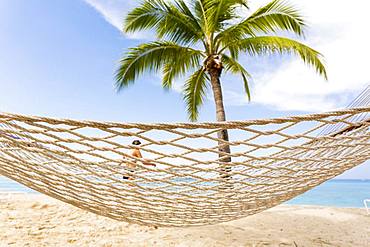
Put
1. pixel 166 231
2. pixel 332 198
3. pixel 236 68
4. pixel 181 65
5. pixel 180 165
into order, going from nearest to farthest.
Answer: pixel 180 165 → pixel 166 231 → pixel 181 65 → pixel 236 68 → pixel 332 198

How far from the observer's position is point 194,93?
3.98 m

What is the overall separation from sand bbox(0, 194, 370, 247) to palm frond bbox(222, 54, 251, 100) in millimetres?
2019

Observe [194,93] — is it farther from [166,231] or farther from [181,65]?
[166,231]

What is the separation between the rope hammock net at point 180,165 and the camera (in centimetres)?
76

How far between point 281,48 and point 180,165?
3.00m

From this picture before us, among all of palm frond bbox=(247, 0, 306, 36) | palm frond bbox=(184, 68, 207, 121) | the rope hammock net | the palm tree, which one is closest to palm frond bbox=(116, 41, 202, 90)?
the palm tree

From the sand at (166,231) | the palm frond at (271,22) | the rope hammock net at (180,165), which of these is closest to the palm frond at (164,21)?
the palm frond at (271,22)

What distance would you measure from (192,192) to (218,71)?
2586mm

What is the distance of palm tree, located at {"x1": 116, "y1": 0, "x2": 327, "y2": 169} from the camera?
3305 mm

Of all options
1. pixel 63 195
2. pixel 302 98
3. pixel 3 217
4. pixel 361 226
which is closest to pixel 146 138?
pixel 63 195

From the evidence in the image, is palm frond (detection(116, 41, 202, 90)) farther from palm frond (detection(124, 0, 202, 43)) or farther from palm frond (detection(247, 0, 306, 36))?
palm frond (detection(247, 0, 306, 36))

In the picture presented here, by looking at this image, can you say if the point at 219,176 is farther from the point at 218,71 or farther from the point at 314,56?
the point at 314,56

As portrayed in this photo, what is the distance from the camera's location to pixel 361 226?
2.28m

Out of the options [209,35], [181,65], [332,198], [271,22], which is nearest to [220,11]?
[209,35]
